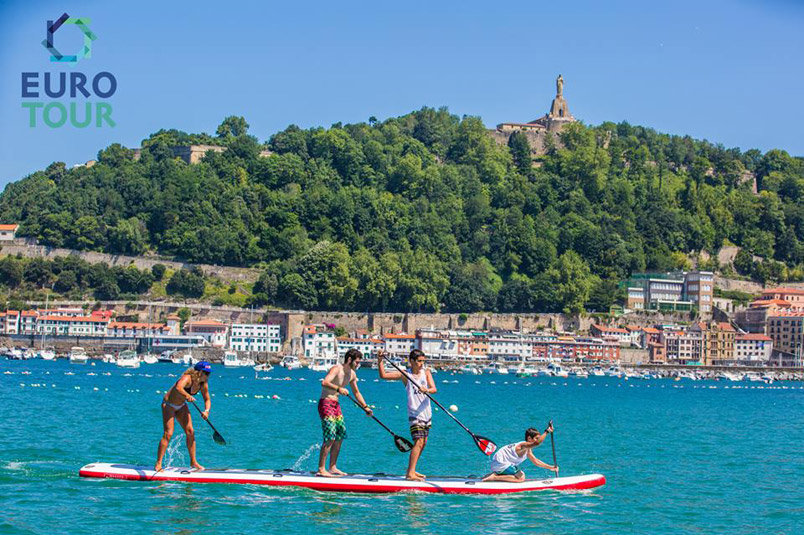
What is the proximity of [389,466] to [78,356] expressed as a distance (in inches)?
3021

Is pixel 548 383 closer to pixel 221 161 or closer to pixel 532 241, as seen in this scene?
pixel 532 241

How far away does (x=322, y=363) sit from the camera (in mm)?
101688

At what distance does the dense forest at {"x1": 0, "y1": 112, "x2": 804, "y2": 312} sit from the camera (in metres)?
117

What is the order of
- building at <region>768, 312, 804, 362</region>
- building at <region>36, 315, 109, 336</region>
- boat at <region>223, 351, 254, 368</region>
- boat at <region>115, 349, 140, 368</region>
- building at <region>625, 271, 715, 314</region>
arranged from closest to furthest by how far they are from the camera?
1. boat at <region>115, 349, 140, 368</region>
2. boat at <region>223, 351, 254, 368</region>
3. building at <region>36, 315, 109, 336</region>
4. building at <region>768, 312, 804, 362</region>
5. building at <region>625, 271, 715, 314</region>

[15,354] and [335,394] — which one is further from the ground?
[335,394]

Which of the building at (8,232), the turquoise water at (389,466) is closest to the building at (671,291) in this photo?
the building at (8,232)

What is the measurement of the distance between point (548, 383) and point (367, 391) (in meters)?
24.7

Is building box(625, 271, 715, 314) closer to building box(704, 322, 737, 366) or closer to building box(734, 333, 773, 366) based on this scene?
building box(704, 322, 737, 366)

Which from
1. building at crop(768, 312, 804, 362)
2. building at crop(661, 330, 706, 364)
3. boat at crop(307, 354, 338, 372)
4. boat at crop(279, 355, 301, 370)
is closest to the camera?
boat at crop(307, 354, 338, 372)

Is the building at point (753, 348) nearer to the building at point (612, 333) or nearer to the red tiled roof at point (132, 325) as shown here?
the building at point (612, 333)

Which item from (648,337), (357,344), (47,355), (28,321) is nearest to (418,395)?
(47,355)

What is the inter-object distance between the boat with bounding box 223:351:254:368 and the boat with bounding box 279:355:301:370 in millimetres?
2970

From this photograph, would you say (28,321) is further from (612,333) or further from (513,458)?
(513,458)

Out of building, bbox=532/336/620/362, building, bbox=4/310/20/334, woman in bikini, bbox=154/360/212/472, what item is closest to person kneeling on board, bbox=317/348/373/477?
woman in bikini, bbox=154/360/212/472
